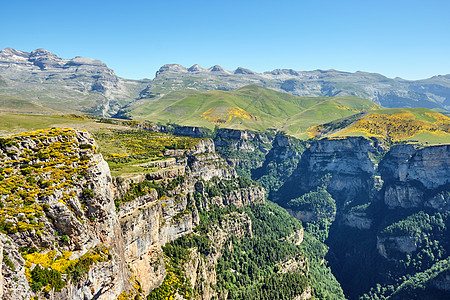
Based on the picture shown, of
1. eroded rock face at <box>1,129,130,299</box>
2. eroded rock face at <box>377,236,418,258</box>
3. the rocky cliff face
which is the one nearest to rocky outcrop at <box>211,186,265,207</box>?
the rocky cliff face

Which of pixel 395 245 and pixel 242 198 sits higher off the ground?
pixel 242 198

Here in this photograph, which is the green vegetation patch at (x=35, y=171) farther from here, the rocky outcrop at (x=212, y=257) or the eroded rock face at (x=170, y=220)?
the rocky outcrop at (x=212, y=257)

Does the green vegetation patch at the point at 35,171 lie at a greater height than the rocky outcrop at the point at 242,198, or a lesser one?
greater

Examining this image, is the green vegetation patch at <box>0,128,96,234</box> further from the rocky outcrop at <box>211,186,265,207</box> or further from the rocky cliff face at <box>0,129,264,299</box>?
the rocky outcrop at <box>211,186,265,207</box>

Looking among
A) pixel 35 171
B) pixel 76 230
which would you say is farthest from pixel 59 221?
pixel 35 171

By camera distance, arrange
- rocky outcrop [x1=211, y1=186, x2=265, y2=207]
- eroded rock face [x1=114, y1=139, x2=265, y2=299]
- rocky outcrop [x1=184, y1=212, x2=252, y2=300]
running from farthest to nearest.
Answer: rocky outcrop [x1=211, y1=186, x2=265, y2=207]
rocky outcrop [x1=184, y1=212, x2=252, y2=300]
eroded rock face [x1=114, y1=139, x2=265, y2=299]

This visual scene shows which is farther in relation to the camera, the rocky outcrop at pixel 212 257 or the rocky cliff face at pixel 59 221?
the rocky outcrop at pixel 212 257

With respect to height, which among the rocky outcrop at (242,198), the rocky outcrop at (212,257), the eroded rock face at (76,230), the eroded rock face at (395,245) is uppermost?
the eroded rock face at (76,230)

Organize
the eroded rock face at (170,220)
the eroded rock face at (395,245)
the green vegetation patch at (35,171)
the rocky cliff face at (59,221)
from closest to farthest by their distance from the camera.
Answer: the rocky cliff face at (59,221)
the green vegetation patch at (35,171)
the eroded rock face at (170,220)
the eroded rock face at (395,245)

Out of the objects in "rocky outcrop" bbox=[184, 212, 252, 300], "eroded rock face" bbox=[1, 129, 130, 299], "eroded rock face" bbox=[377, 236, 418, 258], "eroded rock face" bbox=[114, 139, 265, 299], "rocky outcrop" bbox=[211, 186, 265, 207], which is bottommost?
"eroded rock face" bbox=[377, 236, 418, 258]

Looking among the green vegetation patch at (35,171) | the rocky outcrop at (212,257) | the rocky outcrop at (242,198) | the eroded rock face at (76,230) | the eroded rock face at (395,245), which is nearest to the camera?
the eroded rock face at (76,230)

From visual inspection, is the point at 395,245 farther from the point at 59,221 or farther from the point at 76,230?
the point at 59,221

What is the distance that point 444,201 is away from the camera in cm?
19450

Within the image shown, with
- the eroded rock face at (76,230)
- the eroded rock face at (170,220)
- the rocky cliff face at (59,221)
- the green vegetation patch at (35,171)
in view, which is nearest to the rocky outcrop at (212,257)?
the eroded rock face at (170,220)
